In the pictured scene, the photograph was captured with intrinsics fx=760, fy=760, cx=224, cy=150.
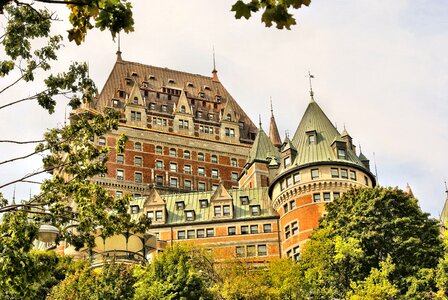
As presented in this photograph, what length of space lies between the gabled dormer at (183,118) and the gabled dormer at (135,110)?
471cm

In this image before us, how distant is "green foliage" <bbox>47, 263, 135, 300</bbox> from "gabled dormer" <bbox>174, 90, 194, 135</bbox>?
52590 millimetres

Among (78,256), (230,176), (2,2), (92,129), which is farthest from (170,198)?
(2,2)

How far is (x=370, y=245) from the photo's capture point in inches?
2110

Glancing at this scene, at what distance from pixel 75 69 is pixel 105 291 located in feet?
107

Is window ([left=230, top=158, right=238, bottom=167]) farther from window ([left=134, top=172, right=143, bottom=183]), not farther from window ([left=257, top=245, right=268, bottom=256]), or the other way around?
window ([left=257, top=245, right=268, bottom=256])

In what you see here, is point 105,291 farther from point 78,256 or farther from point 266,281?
point 78,256

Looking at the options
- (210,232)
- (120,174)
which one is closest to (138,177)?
(120,174)

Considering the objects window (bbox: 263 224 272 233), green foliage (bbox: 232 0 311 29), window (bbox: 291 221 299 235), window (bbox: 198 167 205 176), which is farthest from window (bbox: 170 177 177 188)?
green foliage (bbox: 232 0 311 29)

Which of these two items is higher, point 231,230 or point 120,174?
point 120,174

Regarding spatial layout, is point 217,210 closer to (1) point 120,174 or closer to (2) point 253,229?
(2) point 253,229

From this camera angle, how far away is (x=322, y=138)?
2943 inches

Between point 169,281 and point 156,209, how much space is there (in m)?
27.4

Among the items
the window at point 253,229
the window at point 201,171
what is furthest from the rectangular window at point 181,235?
the window at point 201,171

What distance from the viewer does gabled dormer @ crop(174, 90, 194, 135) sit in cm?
10306
